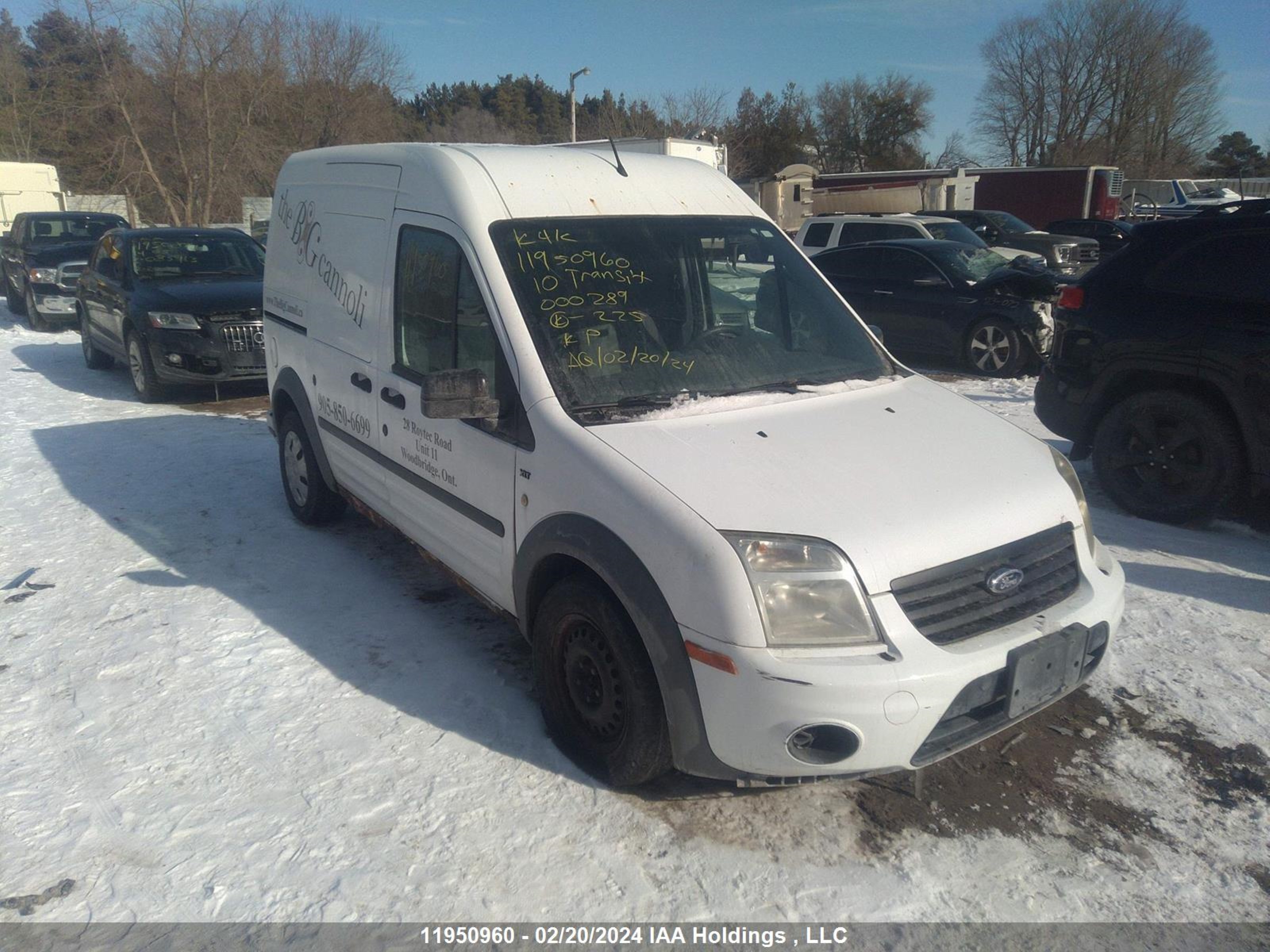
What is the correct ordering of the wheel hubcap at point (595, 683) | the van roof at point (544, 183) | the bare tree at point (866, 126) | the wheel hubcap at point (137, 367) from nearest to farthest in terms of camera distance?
the wheel hubcap at point (595, 683)
the van roof at point (544, 183)
the wheel hubcap at point (137, 367)
the bare tree at point (866, 126)

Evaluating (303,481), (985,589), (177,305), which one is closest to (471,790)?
(985,589)

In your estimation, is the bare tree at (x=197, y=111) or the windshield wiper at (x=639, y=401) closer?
the windshield wiper at (x=639, y=401)

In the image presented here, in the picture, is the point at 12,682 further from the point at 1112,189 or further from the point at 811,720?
the point at 1112,189

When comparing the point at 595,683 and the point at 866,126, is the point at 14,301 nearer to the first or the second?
the point at 595,683

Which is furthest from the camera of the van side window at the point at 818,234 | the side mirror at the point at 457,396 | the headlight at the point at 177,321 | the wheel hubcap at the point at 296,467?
the van side window at the point at 818,234

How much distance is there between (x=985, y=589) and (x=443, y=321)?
2361 mm

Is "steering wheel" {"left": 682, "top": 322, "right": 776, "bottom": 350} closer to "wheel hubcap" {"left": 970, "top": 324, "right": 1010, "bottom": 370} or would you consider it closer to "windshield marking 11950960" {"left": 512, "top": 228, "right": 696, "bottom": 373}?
"windshield marking 11950960" {"left": 512, "top": 228, "right": 696, "bottom": 373}

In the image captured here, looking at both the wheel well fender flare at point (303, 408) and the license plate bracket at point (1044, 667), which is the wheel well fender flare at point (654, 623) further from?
the wheel well fender flare at point (303, 408)

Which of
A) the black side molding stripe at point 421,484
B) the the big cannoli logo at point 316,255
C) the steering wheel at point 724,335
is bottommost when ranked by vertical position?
the black side molding stripe at point 421,484

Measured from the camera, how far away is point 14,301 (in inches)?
A: 687

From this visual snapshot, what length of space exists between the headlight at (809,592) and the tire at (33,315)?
1587cm

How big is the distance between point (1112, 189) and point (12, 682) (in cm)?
3880

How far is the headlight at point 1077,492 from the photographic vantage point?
3.47 metres

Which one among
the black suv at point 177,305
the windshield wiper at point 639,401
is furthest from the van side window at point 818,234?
the windshield wiper at point 639,401
